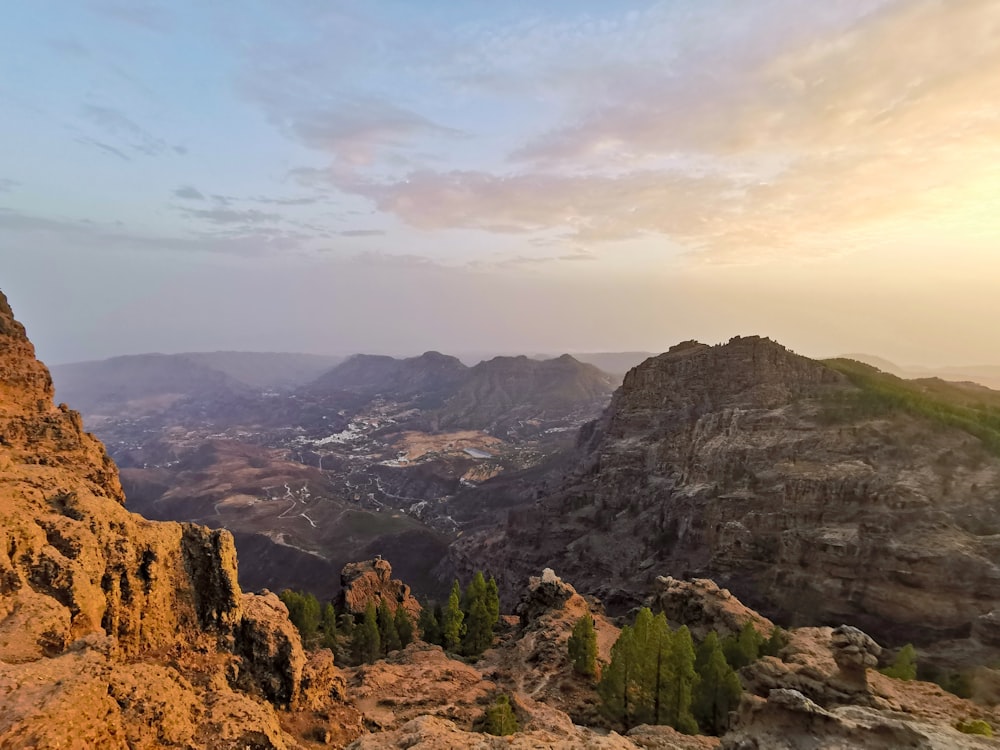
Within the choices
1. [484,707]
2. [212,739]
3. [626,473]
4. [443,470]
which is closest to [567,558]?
[626,473]

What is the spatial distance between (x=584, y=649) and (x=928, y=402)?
192 ft

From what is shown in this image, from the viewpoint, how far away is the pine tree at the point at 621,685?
1326 inches

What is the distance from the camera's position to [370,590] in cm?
6600

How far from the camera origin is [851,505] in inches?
2320

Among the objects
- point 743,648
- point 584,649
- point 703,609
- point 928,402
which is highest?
point 928,402

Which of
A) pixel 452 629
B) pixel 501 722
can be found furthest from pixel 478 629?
pixel 501 722

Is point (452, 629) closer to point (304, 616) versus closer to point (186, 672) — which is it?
point (304, 616)

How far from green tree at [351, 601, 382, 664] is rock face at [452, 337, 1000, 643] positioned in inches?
1302

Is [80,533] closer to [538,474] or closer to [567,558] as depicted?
[567,558]

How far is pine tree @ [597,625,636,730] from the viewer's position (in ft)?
111

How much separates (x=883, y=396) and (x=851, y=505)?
18.5 m

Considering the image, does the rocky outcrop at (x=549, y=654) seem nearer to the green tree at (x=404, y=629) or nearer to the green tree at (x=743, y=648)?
the green tree at (x=404, y=629)

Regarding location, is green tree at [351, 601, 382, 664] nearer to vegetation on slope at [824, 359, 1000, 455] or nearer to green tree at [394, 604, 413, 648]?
green tree at [394, 604, 413, 648]

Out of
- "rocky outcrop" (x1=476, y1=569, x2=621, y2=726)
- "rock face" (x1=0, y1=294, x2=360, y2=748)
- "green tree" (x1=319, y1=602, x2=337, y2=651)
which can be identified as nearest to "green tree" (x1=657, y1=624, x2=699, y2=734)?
"rocky outcrop" (x1=476, y1=569, x2=621, y2=726)
